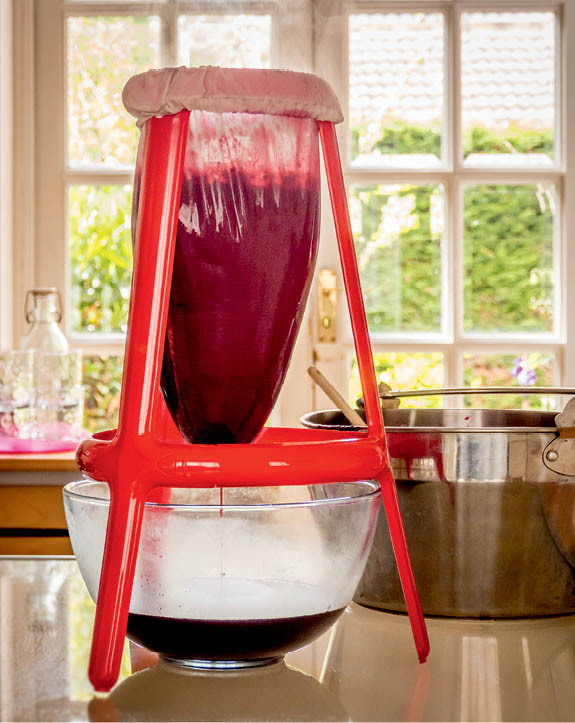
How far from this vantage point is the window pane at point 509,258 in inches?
89.0

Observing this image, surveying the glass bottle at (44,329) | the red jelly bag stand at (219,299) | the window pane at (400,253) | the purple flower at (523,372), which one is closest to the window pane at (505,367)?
the purple flower at (523,372)

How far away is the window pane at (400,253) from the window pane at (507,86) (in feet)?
0.58

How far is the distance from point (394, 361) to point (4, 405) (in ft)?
3.00

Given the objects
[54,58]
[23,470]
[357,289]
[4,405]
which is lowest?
[23,470]

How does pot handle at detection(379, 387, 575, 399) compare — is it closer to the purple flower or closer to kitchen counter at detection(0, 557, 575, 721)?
kitchen counter at detection(0, 557, 575, 721)

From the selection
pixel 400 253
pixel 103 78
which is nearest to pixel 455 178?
pixel 400 253

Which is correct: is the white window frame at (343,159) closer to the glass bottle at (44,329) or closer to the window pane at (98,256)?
the window pane at (98,256)

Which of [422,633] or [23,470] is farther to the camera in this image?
[23,470]

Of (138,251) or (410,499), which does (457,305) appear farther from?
(138,251)

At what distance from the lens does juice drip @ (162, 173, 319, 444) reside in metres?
0.42

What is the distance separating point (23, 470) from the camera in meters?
1.70

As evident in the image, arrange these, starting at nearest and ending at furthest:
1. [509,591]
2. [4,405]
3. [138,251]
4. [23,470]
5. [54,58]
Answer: [138,251] → [509,591] → [23,470] → [4,405] → [54,58]

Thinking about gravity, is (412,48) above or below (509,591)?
above

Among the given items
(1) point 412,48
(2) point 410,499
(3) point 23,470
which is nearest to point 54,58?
(1) point 412,48
